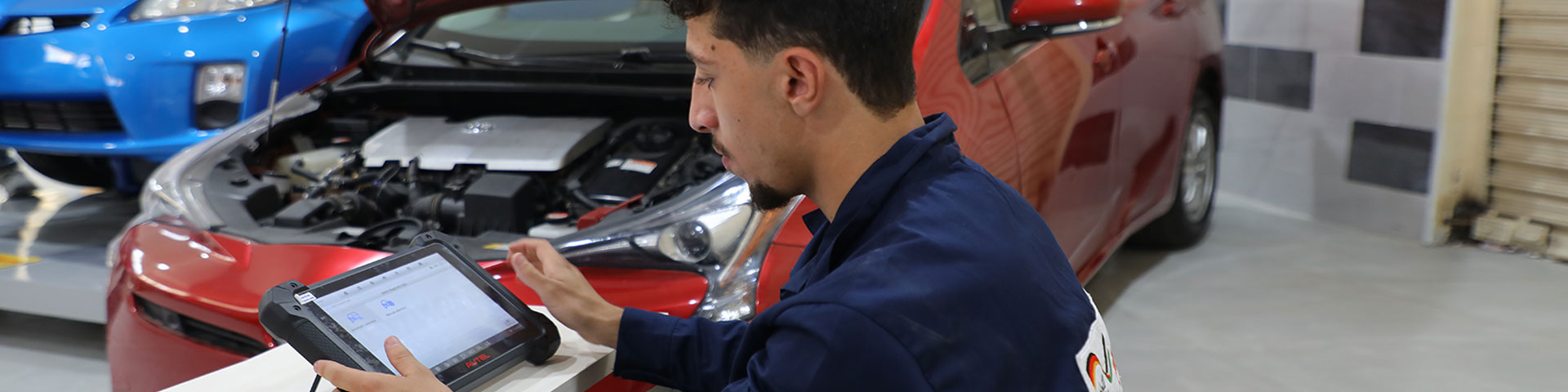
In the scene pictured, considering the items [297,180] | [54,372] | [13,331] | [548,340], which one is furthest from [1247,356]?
[13,331]

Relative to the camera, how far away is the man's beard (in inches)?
40.1

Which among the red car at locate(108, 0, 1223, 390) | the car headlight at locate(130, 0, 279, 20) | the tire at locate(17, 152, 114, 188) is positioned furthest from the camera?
the tire at locate(17, 152, 114, 188)

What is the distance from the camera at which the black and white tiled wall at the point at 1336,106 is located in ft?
11.6

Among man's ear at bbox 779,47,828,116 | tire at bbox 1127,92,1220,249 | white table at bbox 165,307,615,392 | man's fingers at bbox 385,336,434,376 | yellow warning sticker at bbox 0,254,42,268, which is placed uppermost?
man's ear at bbox 779,47,828,116

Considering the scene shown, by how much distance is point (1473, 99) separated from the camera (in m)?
3.45

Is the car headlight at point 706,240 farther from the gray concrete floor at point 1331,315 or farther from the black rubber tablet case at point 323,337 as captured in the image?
the gray concrete floor at point 1331,315

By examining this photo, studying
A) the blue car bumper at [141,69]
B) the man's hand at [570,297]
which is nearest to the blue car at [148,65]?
the blue car bumper at [141,69]

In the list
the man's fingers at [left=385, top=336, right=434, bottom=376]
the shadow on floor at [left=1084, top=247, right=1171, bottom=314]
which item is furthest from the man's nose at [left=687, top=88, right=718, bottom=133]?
the shadow on floor at [left=1084, top=247, right=1171, bottom=314]

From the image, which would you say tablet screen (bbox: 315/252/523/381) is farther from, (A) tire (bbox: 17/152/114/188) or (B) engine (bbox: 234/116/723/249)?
(A) tire (bbox: 17/152/114/188)

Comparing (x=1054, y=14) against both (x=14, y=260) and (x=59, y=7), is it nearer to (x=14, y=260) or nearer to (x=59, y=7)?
(x=59, y=7)

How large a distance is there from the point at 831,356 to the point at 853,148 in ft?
0.69

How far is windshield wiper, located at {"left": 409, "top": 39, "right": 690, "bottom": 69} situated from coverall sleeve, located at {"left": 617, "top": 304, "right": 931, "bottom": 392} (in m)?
1.45

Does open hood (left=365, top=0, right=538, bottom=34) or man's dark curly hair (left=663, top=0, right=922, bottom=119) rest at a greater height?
man's dark curly hair (left=663, top=0, right=922, bottom=119)

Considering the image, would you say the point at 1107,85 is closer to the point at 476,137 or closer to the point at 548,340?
the point at 476,137
